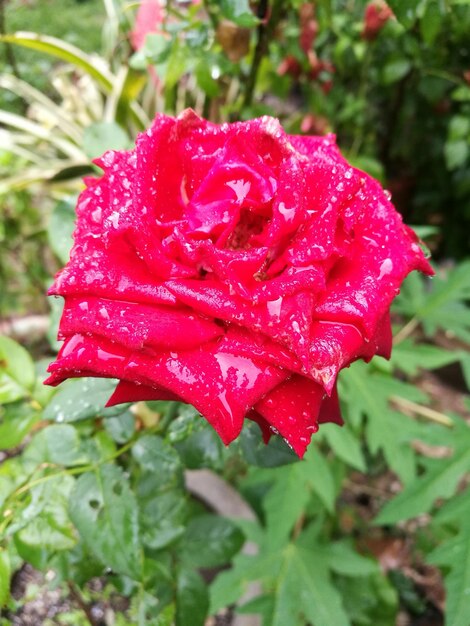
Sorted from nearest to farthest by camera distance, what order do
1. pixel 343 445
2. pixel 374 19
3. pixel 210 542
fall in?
1. pixel 210 542
2. pixel 343 445
3. pixel 374 19

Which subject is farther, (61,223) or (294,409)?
(61,223)

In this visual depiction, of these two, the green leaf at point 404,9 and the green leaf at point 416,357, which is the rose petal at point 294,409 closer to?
the green leaf at point 404,9

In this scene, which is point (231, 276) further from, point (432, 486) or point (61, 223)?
point (432, 486)

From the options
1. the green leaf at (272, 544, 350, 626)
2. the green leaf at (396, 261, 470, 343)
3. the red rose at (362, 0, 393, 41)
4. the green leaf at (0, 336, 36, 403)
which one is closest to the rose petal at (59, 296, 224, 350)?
the green leaf at (0, 336, 36, 403)

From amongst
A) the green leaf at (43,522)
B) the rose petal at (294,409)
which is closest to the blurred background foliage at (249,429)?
the green leaf at (43,522)

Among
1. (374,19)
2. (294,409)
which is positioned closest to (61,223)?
(294,409)
